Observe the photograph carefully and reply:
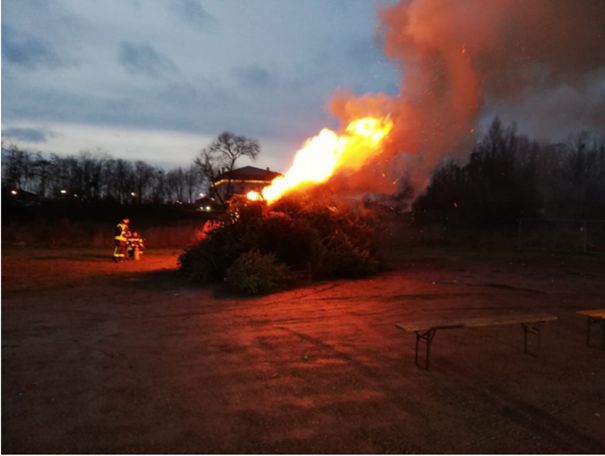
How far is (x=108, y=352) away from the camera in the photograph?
281 inches

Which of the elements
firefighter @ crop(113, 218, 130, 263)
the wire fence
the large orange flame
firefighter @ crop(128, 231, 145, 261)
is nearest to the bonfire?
the large orange flame

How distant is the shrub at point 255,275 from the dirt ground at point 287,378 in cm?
73

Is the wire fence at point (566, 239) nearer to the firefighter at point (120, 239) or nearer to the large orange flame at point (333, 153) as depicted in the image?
the large orange flame at point (333, 153)

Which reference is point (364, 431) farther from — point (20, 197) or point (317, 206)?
point (20, 197)

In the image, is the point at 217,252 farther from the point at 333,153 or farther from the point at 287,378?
the point at 287,378

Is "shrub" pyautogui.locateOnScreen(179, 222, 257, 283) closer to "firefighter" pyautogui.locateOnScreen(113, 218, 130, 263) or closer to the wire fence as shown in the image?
"firefighter" pyautogui.locateOnScreen(113, 218, 130, 263)

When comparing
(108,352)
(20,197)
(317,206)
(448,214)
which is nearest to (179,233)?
(317,206)

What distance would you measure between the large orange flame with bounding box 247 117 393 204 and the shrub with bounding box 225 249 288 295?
3869 mm

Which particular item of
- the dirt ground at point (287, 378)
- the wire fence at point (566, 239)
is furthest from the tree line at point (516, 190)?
the dirt ground at point (287, 378)

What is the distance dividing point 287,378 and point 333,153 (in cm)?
1125

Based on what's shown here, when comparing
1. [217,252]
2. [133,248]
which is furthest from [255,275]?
[133,248]

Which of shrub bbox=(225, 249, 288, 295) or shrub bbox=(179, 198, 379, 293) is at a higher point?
shrub bbox=(179, 198, 379, 293)

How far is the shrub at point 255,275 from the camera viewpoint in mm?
12695

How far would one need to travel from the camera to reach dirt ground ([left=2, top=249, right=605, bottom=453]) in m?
4.47
